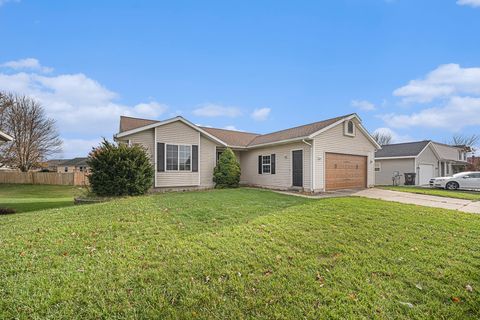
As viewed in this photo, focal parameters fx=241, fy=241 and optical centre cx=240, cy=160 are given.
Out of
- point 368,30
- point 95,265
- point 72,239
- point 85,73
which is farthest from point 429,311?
point 85,73

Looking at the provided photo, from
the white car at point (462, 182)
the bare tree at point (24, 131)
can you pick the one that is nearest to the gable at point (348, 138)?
the white car at point (462, 182)

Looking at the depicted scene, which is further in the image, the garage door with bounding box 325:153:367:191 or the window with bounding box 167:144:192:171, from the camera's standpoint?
the garage door with bounding box 325:153:367:191

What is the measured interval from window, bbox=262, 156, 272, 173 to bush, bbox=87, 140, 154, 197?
25.8 feet

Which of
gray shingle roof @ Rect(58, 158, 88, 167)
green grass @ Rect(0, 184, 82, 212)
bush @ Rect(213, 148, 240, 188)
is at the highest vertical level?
gray shingle roof @ Rect(58, 158, 88, 167)

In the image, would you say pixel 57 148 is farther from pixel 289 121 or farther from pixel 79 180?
pixel 289 121

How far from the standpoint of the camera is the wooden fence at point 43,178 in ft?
79.2

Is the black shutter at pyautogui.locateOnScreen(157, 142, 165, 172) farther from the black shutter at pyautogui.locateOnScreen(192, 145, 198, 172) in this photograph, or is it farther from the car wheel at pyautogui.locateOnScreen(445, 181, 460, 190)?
the car wheel at pyautogui.locateOnScreen(445, 181, 460, 190)

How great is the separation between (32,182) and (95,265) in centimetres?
2822

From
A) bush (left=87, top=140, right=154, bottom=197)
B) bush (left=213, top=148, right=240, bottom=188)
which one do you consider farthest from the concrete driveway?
bush (left=87, top=140, right=154, bottom=197)

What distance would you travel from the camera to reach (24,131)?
2692 centimetres

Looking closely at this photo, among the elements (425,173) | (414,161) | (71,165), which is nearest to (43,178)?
(71,165)

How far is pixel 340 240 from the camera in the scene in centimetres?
483

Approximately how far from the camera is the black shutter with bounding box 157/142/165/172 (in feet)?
43.2

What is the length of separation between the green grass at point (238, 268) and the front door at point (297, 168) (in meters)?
7.45
